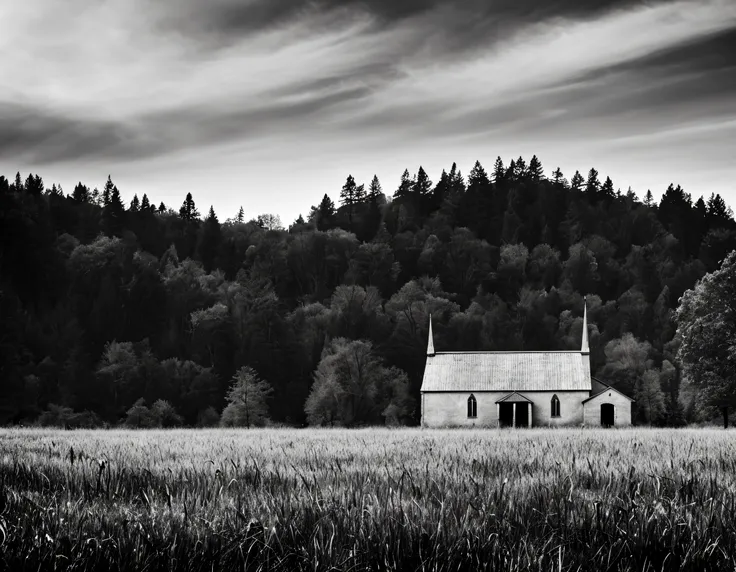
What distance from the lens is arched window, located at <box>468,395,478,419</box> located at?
A: 2795 inches

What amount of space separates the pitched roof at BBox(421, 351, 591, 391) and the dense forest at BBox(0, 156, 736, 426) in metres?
9.24

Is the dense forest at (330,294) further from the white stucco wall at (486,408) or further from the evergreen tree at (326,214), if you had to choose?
the white stucco wall at (486,408)

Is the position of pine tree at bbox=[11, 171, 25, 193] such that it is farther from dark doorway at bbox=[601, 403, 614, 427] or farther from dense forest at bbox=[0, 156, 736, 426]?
dark doorway at bbox=[601, 403, 614, 427]

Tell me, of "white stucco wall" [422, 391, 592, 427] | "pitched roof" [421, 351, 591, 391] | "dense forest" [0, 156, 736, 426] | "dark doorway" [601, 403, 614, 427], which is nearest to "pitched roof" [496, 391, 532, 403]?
"white stucco wall" [422, 391, 592, 427]

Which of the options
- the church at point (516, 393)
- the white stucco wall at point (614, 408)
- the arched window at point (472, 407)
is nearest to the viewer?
the white stucco wall at point (614, 408)

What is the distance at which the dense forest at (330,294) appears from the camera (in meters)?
89.8

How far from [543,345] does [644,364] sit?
21.3 meters

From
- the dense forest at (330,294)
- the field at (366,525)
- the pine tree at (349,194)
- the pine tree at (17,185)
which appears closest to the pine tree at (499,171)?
the dense forest at (330,294)

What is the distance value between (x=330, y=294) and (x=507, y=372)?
60.6 metres

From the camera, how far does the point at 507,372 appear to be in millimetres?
72625

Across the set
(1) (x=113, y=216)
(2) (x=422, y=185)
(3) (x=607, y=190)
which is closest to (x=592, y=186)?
(3) (x=607, y=190)

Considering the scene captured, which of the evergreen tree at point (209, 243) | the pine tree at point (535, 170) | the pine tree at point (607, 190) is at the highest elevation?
the pine tree at point (535, 170)

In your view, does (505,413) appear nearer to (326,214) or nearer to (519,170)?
(326,214)

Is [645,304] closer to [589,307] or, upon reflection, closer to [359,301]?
[589,307]
